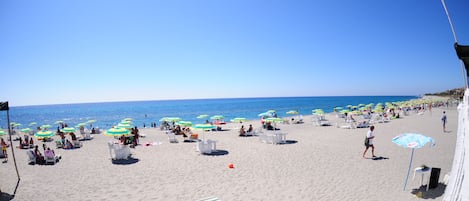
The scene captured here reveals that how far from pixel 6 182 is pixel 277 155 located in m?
9.95

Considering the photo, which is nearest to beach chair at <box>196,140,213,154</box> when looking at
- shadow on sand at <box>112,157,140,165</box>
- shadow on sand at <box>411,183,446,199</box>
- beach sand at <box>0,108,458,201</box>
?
beach sand at <box>0,108,458,201</box>

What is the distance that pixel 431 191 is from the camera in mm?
6148

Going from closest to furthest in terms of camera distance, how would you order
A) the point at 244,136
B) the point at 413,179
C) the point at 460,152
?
the point at 460,152, the point at 413,179, the point at 244,136

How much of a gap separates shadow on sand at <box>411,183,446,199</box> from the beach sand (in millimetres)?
25

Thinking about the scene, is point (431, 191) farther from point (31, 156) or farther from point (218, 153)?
point (31, 156)

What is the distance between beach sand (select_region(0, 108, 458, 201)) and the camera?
6520 mm

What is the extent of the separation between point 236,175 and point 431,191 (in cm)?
538

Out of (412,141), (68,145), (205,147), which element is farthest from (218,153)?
(68,145)

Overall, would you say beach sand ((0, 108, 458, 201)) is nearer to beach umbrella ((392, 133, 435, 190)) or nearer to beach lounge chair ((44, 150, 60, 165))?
beach lounge chair ((44, 150, 60, 165))

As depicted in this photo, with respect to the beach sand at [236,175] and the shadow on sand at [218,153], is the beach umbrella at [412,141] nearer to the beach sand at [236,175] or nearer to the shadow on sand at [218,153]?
the beach sand at [236,175]

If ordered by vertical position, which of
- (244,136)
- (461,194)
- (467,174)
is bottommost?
(244,136)

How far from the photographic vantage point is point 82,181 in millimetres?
7855

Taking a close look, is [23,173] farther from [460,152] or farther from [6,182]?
[460,152]

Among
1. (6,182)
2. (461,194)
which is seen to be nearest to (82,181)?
(6,182)
